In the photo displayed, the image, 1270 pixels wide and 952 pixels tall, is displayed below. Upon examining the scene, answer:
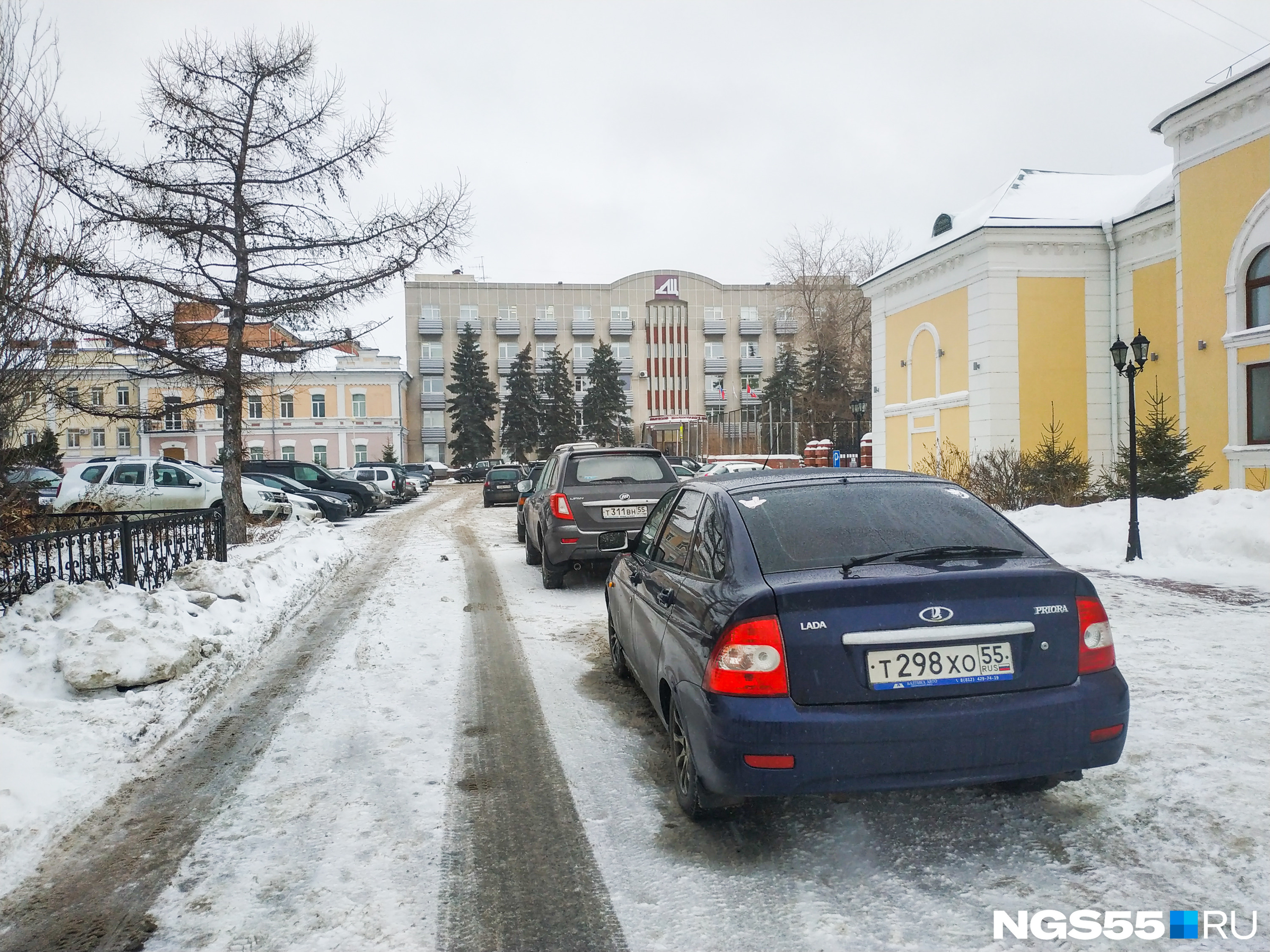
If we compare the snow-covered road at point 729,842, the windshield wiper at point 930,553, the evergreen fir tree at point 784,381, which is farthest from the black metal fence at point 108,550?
the evergreen fir tree at point 784,381

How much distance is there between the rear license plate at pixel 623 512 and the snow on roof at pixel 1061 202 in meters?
16.7

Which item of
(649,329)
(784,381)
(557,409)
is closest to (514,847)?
(784,381)

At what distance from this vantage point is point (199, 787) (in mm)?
4074

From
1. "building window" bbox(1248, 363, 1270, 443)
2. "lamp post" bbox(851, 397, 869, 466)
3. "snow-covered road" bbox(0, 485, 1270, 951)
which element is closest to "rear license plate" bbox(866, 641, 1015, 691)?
"snow-covered road" bbox(0, 485, 1270, 951)

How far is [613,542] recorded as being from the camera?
6.43 metres

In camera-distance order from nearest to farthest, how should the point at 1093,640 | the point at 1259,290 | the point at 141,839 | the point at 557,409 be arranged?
the point at 1093,640
the point at 141,839
the point at 1259,290
the point at 557,409

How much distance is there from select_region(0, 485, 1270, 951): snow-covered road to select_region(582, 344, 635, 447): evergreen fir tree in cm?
6772

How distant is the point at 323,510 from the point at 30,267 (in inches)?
701

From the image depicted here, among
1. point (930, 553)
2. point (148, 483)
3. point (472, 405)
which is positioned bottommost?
point (930, 553)

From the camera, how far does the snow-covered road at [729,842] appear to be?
276 centimetres

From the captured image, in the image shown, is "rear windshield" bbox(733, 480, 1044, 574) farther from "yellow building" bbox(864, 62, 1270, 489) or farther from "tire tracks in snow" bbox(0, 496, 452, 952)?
"yellow building" bbox(864, 62, 1270, 489)

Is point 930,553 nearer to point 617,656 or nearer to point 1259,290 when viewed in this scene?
point 617,656

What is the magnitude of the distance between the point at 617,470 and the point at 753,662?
23.6 feet

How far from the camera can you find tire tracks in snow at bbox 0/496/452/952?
2820 mm
